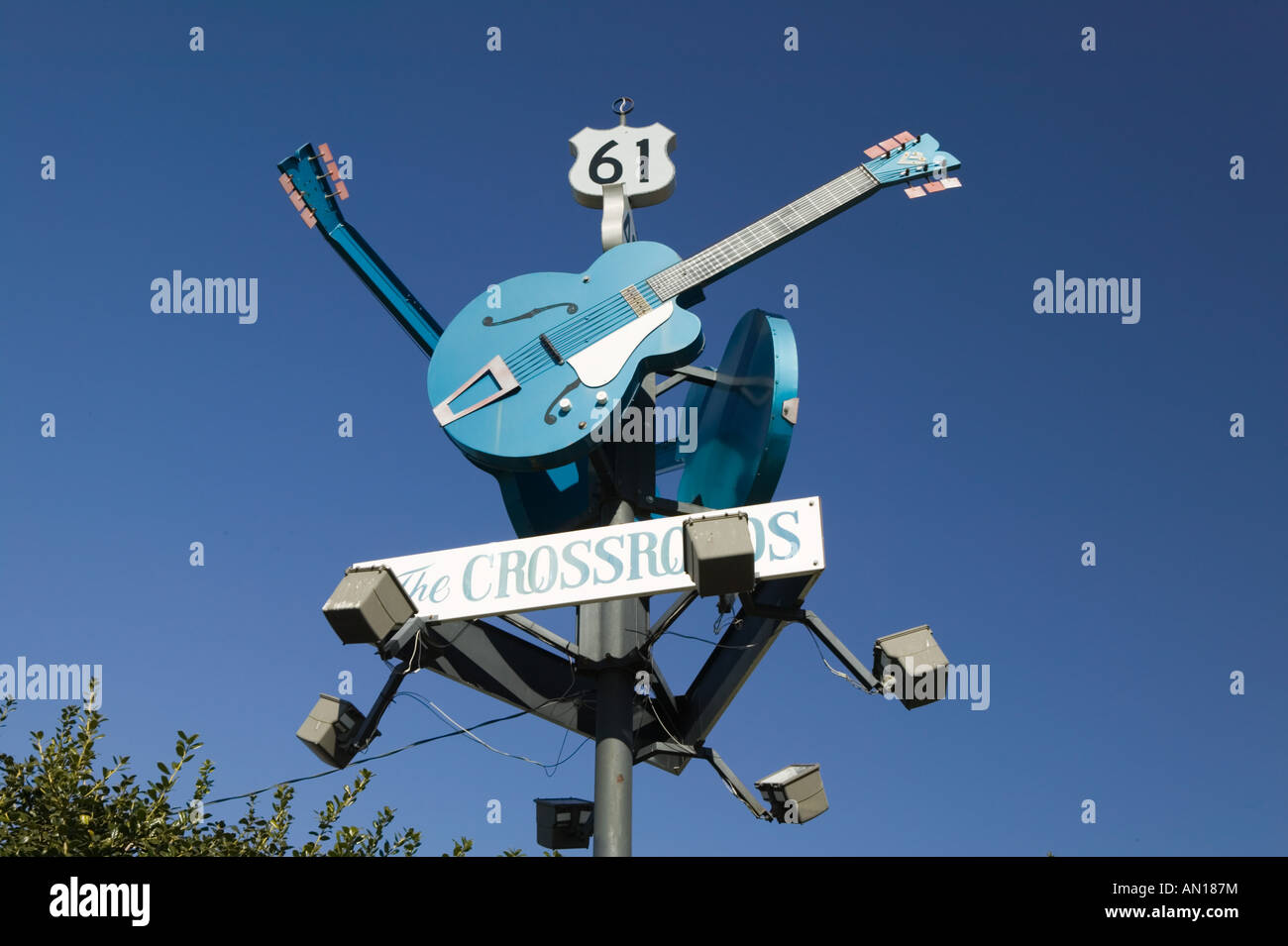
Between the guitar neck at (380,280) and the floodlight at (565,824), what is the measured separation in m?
5.22

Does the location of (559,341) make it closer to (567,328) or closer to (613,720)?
(567,328)

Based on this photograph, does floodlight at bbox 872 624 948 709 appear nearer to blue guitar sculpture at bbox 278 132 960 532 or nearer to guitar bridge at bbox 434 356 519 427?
blue guitar sculpture at bbox 278 132 960 532

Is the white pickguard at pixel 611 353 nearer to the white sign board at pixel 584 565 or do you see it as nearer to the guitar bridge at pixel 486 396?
the guitar bridge at pixel 486 396

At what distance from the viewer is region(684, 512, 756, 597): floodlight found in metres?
10.2

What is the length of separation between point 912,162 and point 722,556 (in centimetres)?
655

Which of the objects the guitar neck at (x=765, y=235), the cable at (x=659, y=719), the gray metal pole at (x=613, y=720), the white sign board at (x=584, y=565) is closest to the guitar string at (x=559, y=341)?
the guitar neck at (x=765, y=235)

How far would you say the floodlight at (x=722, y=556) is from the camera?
10.2m

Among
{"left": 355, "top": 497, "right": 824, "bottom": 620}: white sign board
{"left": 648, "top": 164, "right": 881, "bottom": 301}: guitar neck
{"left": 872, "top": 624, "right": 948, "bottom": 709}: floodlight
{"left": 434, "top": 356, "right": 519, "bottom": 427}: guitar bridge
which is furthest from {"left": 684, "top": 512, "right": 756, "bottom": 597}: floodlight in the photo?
{"left": 648, "top": 164, "right": 881, "bottom": 301}: guitar neck

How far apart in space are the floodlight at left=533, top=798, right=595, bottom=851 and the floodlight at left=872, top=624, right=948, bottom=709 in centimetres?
357

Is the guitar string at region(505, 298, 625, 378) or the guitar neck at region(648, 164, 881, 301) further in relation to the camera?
the guitar neck at region(648, 164, 881, 301)
